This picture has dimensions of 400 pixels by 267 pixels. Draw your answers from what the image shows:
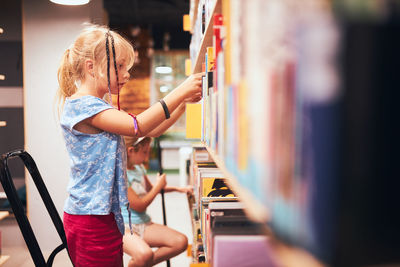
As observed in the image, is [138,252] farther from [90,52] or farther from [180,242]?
[90,52]

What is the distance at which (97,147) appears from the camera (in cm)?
149

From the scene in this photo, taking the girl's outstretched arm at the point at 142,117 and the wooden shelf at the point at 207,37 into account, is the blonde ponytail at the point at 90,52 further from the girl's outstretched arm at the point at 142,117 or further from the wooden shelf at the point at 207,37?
the wooden shelf at the point at 207,37

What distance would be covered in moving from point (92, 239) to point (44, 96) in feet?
7.97

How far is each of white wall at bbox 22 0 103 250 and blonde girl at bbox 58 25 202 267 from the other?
2.09 metres

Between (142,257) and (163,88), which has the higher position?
(163,88)

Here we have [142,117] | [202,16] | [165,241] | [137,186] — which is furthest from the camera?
[137,186]

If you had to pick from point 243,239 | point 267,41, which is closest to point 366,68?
point 267,41

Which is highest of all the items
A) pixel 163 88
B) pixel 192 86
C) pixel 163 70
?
pixel 163 70

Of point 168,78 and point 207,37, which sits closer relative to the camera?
point 207,37

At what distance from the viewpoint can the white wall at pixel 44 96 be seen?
11.4ft

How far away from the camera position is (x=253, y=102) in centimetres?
48

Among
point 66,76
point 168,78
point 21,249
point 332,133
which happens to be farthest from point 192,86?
point 168,78

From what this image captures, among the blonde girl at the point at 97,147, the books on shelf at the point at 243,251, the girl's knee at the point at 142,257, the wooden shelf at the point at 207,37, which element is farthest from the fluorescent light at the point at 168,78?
the books on shelf at the point at 243,251

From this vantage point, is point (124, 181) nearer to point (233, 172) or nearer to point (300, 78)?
point (233, 172)
